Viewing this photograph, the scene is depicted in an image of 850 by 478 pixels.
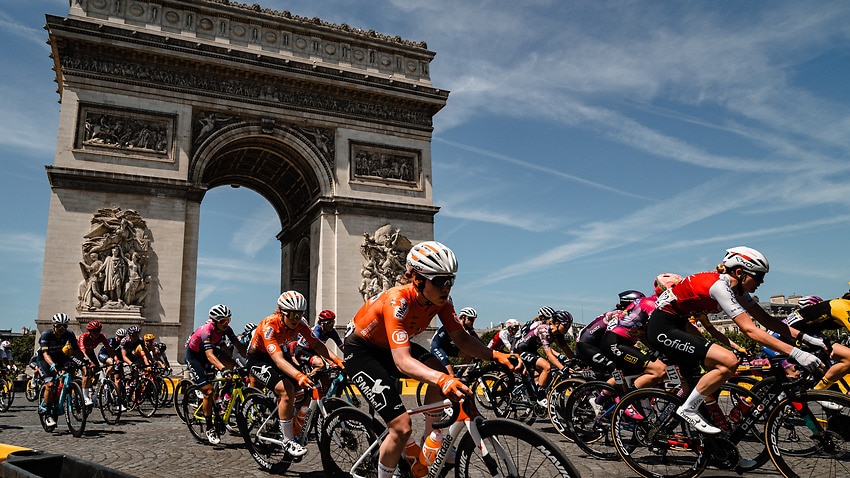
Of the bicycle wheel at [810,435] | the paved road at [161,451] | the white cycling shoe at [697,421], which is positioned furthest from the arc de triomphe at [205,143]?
the bicycle wheel at [810,435]

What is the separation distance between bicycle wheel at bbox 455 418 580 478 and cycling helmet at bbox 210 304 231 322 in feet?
18.4

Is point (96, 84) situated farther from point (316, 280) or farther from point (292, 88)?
Answer: point (316, 280)

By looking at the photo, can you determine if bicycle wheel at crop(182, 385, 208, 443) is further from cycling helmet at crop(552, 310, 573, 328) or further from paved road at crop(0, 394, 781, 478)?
cycling helmet at crop(552, 310, 573, 328)

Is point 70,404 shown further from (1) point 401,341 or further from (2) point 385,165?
(2) point 385,165

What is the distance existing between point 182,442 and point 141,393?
16.8ft

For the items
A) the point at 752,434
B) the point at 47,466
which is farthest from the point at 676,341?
the point at 47,466

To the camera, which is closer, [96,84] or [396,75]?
[96,84]

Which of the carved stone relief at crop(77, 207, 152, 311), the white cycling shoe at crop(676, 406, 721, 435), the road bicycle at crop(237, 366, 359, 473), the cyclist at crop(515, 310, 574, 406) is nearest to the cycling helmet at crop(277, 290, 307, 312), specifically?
the road bicycle at crop(237, 366, 359, 473)

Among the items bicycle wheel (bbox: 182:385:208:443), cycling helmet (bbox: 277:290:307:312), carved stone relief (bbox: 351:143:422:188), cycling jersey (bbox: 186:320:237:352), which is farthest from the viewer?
carved stone relief (bbox: 351:143:422:188)

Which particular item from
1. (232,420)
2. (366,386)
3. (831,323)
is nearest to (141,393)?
(232,420)

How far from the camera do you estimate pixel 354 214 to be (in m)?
25.7

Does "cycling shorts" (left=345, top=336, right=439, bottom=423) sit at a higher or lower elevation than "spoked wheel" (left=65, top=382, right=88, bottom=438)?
higher

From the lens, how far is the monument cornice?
69.4 feet

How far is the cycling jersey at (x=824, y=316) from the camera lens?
20.5ft
